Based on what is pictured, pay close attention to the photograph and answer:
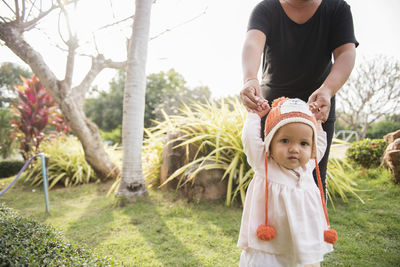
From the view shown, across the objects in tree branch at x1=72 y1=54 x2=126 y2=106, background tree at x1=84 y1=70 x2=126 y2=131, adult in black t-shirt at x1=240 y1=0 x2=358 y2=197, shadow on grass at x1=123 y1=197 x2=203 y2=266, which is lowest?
shadow on grass at x1=123 y1=197 x2=203 y2=266

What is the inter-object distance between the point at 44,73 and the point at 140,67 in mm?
1915

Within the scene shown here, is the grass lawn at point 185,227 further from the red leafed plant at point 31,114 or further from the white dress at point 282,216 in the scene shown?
the red leafed plant at point 31,114

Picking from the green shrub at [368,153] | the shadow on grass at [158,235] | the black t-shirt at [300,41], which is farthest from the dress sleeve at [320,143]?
the green shrub at [368,153]

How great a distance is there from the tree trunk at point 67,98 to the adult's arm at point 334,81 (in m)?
4.24

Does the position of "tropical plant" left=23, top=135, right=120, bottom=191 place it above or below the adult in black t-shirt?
below

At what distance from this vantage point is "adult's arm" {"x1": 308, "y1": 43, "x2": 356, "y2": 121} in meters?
1.24

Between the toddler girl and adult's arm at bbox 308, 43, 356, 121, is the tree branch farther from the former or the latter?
adult's arm at bbox 308, 43, 356, 121

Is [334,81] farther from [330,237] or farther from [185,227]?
[185,227]

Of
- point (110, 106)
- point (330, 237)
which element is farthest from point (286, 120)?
point (110, 106)

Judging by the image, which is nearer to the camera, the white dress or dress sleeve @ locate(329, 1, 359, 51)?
the white dress

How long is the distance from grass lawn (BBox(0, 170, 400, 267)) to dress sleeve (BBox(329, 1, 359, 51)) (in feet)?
5.76

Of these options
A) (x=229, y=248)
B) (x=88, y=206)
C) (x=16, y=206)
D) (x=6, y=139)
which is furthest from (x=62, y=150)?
(x=229, y=248)

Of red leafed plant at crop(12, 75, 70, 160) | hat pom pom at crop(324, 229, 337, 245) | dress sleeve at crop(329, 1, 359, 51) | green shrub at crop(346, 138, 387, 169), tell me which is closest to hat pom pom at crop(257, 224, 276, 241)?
hat pom pom at crop(324, 229, 337, 245)

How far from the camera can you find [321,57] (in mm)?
1533
